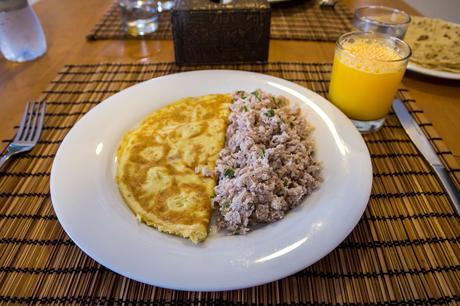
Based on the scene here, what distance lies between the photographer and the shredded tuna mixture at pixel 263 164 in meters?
1.22

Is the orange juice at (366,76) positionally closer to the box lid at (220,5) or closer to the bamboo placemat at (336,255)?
the bamboo placemat at (336,255)

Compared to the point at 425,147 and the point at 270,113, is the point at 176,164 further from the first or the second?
the point at 425,147

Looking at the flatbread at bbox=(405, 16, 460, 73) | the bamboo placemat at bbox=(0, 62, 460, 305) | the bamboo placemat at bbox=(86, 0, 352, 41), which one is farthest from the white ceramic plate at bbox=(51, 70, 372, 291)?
the bamboo placemat at bbox=(86, 0, 352, 41)

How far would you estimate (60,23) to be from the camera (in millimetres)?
2891

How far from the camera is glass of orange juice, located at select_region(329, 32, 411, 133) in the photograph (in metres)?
1.63

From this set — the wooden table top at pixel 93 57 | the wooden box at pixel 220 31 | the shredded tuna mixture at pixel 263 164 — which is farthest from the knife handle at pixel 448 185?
the wooden box at pixel 220 31

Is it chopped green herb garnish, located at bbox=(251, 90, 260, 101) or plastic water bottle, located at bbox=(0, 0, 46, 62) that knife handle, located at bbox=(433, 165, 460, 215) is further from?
plastic water bottle, located at bbox=(0, 0, 46, 62)

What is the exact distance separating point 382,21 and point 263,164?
5.21 feet

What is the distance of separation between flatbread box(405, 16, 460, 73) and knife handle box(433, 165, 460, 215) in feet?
3.05

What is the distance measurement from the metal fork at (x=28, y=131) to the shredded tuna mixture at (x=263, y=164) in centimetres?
103

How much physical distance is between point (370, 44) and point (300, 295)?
1.45 m

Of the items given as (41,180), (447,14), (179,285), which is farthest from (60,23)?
(447,14)

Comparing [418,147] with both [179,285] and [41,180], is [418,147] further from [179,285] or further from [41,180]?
[41,180]

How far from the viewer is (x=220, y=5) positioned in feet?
6.91
